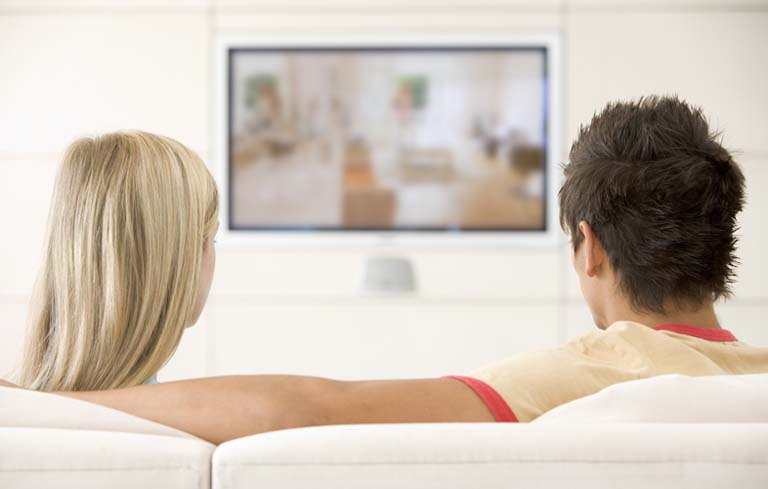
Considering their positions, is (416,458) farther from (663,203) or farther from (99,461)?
(663,203)

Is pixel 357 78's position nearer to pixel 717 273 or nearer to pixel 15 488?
pixel 717 273

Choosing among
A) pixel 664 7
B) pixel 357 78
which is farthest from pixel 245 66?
pixel 664 7

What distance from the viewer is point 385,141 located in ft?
13.4

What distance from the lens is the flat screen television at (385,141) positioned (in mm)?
4043

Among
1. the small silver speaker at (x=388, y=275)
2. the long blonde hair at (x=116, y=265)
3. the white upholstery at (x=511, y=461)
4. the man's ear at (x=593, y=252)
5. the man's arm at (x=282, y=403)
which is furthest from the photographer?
the small silver speaker at (x=388, y=275)

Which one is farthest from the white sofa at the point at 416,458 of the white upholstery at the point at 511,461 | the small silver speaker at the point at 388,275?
the small silver speaker at the point at 388,275

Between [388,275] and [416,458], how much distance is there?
125 inches

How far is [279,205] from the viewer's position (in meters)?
4.09

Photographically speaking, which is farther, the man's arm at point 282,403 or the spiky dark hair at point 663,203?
the spiky dark hair at point 663,203

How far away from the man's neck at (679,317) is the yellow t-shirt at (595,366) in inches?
2.3

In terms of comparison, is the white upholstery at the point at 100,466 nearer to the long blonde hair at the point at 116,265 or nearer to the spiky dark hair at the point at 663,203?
the long blonde hair at the point at 116,265

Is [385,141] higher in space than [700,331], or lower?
higher

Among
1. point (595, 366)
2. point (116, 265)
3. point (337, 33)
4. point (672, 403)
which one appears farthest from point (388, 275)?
point (672, 403)

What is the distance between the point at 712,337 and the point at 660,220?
0.16m
